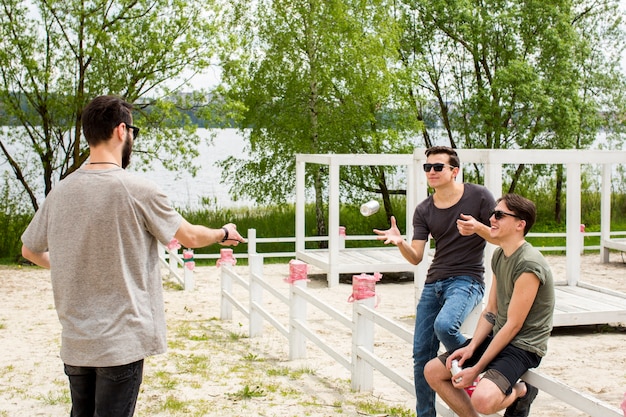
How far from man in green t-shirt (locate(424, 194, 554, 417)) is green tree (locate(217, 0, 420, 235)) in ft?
47.0

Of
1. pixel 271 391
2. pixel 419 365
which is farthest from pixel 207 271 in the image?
pixel 419 365

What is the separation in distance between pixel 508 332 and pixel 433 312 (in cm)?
119

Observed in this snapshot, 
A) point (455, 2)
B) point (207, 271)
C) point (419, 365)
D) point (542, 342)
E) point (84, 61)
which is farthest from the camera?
point (455, 2)

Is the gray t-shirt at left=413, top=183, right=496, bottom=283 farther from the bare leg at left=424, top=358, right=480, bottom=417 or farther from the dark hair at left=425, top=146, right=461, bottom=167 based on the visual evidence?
the bare leg at left=424, top=358, right=480, bottom=417

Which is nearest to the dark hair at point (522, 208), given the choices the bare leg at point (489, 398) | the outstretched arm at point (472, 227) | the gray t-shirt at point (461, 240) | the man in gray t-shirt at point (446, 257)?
the outstretched arm at point (472, 227)

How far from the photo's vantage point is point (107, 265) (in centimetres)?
356

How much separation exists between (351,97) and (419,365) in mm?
14740

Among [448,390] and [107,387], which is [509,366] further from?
[107,387]

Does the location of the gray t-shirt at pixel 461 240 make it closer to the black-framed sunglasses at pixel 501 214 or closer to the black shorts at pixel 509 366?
the black-framed sunglasses at pixel 501 214

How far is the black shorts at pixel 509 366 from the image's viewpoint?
4355 mm

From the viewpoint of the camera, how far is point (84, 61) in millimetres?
19188

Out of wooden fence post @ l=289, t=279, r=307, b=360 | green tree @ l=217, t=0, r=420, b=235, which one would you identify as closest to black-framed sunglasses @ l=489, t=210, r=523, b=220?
wooden fence post @ l=289, t=279, r=307, b=360

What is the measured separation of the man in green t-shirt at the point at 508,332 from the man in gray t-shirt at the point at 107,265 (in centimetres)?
182

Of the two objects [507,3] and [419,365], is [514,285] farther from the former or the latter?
[507,3]
